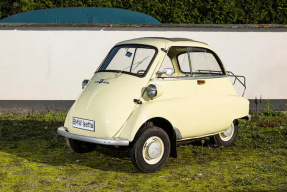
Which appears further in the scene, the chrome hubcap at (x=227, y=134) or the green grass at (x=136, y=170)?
the chrome hubcap at (x=227, y=134)

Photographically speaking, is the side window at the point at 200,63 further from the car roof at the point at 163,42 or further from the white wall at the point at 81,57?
the white wall at the point at 81,57

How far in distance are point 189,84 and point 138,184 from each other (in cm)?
191

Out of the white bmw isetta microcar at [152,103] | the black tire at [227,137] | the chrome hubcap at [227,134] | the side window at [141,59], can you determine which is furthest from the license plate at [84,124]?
the chrome hubcap at [227,134]

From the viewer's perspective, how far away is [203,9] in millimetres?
16859

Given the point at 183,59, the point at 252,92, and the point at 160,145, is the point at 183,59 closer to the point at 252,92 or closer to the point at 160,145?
the point at 160,145

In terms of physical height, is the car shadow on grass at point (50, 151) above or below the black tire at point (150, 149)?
below

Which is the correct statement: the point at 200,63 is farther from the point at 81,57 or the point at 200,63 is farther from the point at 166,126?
the point at 81,57

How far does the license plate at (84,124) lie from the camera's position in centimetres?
657

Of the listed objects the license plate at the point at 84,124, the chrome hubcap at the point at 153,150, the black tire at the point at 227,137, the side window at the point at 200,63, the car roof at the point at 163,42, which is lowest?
the black tire at the point at 227,137

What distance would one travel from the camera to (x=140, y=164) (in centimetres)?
644

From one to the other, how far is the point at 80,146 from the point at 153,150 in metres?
1.54

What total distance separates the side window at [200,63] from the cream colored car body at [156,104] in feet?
0.44

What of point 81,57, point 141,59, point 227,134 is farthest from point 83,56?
point 227,134

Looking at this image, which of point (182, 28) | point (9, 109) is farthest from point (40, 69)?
point (182, 28)
